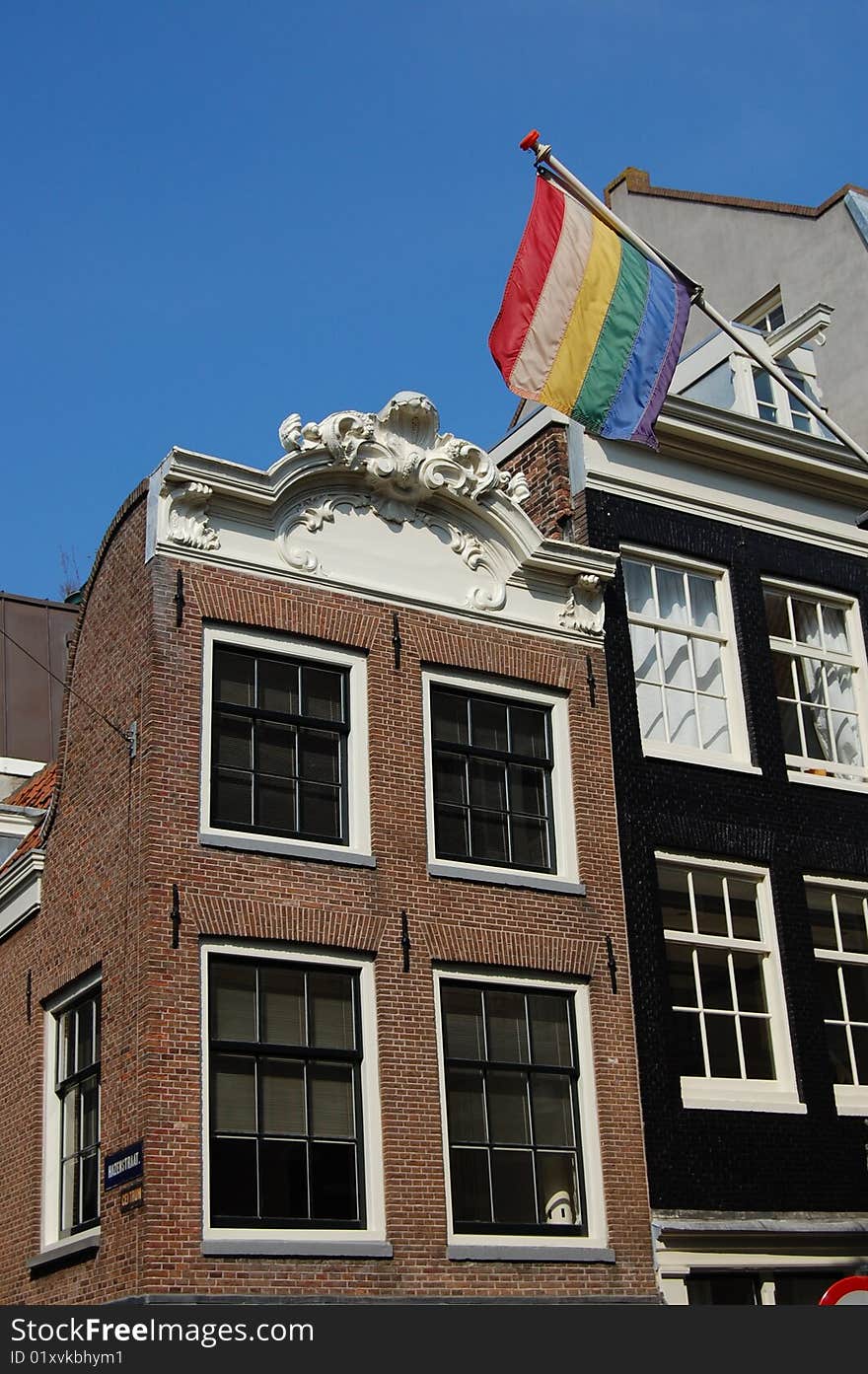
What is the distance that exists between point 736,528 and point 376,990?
7952 millimetres

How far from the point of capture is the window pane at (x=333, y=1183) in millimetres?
14586

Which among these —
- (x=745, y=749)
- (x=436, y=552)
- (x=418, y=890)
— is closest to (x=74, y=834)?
(x=418, y=890)

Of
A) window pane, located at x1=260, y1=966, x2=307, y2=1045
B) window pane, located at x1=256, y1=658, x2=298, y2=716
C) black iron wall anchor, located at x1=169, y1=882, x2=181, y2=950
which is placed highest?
window pane, located at x1=256, y1=658, x2=298, y2=716

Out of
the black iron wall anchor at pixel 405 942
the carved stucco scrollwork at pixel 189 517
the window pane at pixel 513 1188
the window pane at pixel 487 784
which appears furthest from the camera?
the window pane at pixel 487 784

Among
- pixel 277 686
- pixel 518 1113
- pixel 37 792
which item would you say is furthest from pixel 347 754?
pixel 37 792

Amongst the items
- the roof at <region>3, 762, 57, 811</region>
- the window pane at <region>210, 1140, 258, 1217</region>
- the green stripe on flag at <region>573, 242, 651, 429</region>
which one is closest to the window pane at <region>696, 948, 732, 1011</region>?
the window pane at <region>210, 1140, 258, 1217</region>

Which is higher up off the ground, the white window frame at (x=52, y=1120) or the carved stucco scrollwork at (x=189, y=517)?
the carved stucco scrollwork at (x=189, y=517)

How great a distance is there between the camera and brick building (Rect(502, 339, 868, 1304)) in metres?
16.8

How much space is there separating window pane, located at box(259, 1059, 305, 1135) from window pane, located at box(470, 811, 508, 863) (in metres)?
3.07

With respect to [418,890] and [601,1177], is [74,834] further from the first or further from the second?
[601,1177]

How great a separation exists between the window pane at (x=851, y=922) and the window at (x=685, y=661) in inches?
78.3

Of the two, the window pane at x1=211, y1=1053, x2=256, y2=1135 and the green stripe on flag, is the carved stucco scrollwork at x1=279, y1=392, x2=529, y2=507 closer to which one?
the green stripe on flag

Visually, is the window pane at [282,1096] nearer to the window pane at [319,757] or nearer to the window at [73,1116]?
the window at [73,1116]

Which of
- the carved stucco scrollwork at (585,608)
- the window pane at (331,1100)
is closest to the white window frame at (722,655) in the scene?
the carved stucco scrollwork at (585,608)
